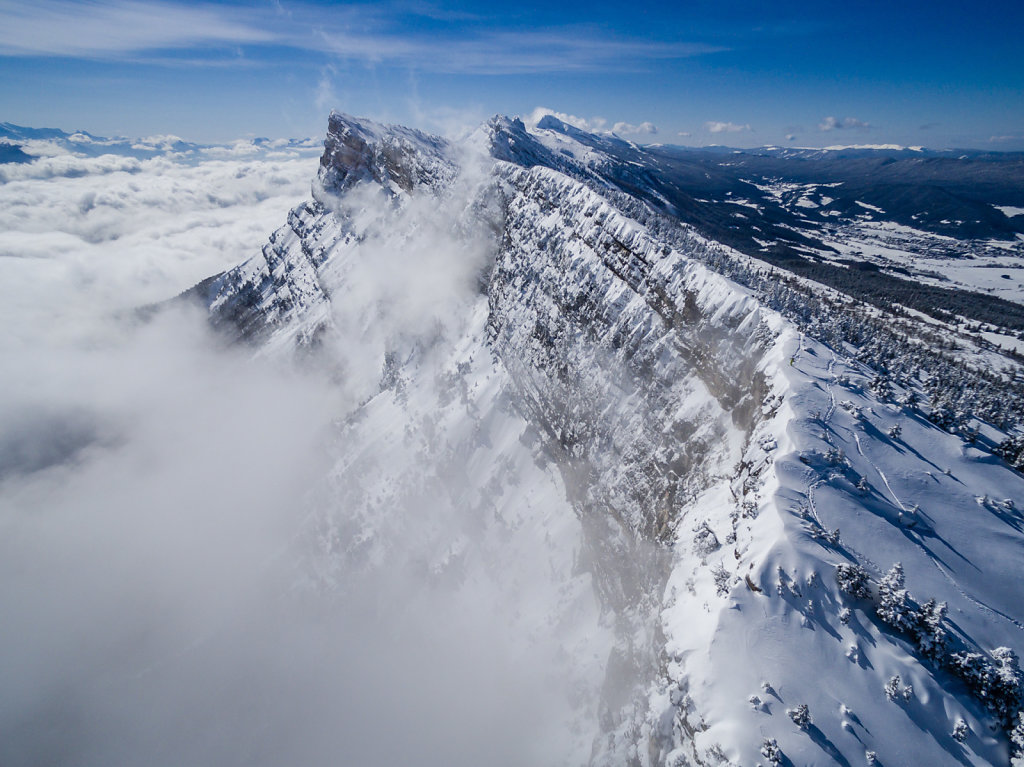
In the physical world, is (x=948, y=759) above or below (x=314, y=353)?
above

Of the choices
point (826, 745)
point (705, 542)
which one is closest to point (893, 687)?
point (826, 745)

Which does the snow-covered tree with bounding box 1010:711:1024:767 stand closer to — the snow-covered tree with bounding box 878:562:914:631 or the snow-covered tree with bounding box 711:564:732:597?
the snow-covered tree with bounding box 878:562:914:631

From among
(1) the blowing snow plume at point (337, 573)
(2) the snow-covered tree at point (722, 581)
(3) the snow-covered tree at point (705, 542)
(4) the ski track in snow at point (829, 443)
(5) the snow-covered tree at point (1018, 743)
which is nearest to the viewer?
(5) the snow-covered tree at point (1018, 743)

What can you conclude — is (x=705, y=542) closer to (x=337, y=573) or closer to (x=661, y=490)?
(x=661, y=490)

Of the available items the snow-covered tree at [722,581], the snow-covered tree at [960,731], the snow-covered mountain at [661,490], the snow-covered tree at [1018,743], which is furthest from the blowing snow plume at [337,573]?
the snow-covered tree at [1018,743]

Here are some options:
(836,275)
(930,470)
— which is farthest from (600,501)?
(836,275)

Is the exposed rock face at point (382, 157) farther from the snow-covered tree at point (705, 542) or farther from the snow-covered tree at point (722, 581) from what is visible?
the snow-covered tree at point (722, 581)

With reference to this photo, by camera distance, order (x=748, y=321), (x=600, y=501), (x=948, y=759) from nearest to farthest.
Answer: (x=948, y=759) → (x=748, y=321) → (x=600, y=501)

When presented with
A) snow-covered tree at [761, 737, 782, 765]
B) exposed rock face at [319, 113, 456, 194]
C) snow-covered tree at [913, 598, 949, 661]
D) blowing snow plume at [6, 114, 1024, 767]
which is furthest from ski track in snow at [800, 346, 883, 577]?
exposed rock face at [319, 113, 456, 194]

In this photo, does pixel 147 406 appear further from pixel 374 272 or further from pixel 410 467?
pixel 410 467
